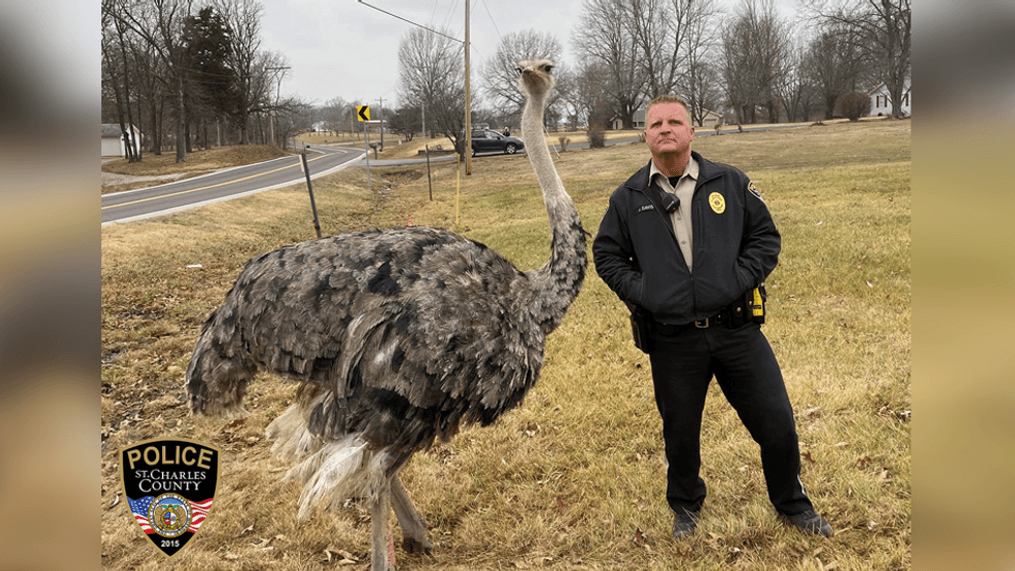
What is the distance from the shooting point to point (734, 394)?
279cm

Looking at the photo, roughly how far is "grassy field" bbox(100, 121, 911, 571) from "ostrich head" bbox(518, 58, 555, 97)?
210 cm

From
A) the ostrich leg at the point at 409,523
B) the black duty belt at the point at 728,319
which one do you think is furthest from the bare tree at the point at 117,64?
the black duty belt at the point at 728,319

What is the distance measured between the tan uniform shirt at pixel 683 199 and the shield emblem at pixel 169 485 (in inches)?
77.8

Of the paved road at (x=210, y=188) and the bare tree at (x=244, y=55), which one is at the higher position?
the bare tree at (x=244, y=55)

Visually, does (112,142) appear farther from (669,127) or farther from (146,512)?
(669,127)

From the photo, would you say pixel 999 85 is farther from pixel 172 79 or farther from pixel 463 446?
pixel 172 79

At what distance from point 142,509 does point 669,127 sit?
7.93 ft

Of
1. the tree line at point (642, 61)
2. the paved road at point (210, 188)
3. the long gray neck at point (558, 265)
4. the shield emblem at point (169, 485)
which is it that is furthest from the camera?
the paved road at point (210, 188)

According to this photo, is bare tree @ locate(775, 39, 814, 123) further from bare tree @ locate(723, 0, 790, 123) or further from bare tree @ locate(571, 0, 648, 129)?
bare tree @ locate(571, 0, 648, 129)

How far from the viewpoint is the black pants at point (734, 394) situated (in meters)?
2.68

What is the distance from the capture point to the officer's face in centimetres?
257

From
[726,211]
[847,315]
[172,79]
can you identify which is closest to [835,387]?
[847,315]

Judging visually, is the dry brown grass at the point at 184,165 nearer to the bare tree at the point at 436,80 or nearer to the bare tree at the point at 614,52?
the bare tree at the point at 436,80

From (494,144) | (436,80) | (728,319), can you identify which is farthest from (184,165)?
(728,319)
